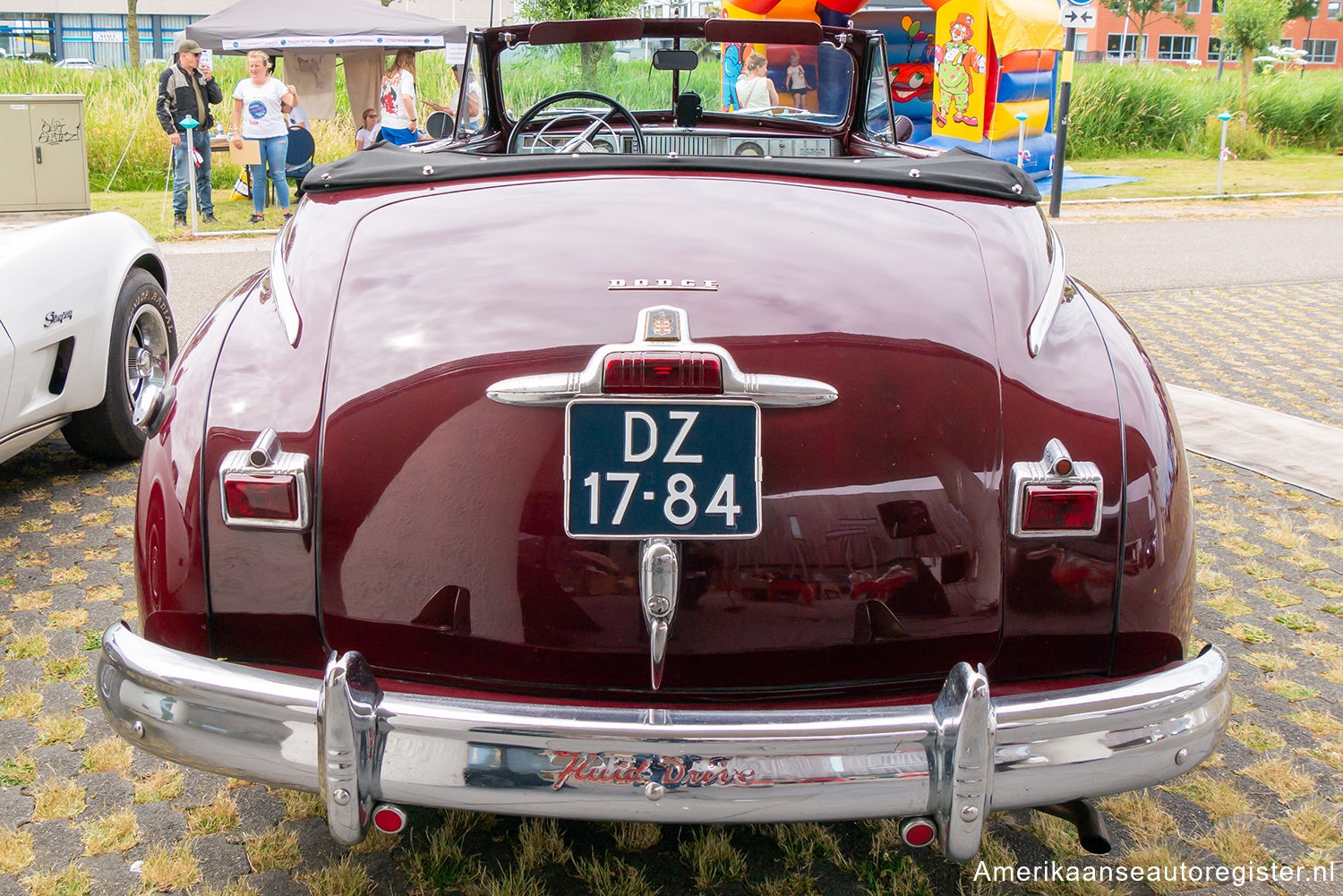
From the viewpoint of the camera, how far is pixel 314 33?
14500mm

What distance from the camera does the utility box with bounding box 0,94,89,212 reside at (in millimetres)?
4945

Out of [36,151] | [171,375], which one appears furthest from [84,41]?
[171,375]

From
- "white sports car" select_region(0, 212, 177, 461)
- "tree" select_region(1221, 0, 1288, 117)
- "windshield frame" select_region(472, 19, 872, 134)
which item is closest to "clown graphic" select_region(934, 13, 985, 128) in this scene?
"tree" select_region(1221, 0, 1288, 117)

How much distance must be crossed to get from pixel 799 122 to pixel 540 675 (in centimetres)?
328

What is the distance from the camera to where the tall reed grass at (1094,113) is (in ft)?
52.0

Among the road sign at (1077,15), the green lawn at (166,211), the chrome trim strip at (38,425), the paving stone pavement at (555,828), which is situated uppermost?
the road sign at (1077,15)

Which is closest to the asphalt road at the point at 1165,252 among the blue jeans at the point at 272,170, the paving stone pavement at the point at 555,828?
the blue jeans at the point at 272,170

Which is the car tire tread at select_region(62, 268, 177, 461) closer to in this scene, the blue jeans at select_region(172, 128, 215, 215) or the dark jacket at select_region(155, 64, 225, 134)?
the blue jeans at select_region(172, 128, 215, 215)

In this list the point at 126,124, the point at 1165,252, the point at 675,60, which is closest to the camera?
the point at 675,60

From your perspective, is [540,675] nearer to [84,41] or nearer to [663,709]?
[663,709]

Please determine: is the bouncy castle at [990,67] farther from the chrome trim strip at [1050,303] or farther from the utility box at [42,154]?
the chrome trim strip at [1050,303]

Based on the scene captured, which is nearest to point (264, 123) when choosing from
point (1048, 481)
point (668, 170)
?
point (668, 170)

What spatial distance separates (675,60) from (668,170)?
2288mm

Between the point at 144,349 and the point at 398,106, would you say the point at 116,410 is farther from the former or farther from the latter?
the point at 398,106
